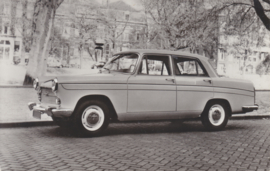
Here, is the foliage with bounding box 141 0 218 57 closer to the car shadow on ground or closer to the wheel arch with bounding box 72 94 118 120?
the car shadow on ground

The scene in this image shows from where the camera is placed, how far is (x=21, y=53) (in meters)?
6.12

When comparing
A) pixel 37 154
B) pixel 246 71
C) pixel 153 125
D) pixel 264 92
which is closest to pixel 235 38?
pixel 246 71

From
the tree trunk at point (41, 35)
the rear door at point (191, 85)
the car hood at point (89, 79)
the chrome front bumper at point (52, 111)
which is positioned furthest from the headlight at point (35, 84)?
the rear door at point (191, 85)

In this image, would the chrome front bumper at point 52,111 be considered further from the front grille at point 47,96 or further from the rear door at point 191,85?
the rear door at point 191,85

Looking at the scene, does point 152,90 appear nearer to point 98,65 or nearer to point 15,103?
point 98,65

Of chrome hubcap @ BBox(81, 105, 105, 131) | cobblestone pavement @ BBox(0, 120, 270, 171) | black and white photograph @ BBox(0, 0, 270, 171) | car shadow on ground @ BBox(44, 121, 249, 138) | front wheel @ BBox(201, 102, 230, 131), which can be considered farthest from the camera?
front wheel @ BBox(201, 102, 230, 131)

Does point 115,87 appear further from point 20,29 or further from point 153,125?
point 20,29

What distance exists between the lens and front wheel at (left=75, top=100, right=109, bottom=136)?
503 cm

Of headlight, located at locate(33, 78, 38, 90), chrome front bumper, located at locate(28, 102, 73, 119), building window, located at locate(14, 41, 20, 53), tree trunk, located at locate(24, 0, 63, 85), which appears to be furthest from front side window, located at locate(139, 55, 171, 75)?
building window, located at locate(14, 41, 20, 53)

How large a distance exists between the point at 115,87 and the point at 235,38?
5.22 m

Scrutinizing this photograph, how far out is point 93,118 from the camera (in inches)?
203

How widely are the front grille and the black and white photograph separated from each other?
0.02m

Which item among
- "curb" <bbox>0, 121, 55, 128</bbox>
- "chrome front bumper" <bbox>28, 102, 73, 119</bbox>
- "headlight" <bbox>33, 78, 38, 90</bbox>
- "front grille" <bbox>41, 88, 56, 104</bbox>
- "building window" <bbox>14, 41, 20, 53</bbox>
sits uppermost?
"building window" <bbox>14, 41, 20, 53</bbox>

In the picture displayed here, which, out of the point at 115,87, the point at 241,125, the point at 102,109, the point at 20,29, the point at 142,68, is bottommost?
the point at 241,125
